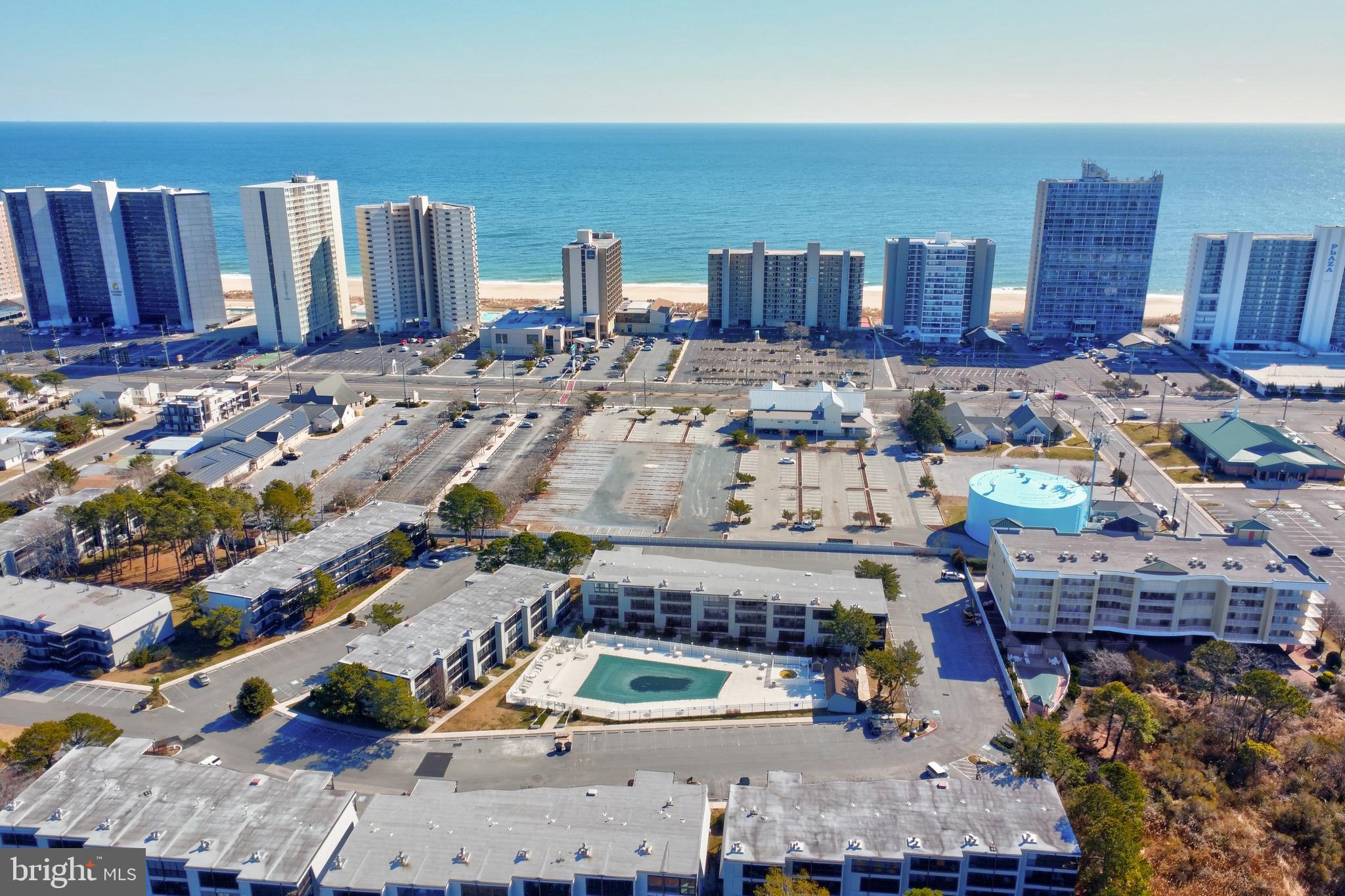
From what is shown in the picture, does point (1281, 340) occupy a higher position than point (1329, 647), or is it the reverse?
point (1281, 340)

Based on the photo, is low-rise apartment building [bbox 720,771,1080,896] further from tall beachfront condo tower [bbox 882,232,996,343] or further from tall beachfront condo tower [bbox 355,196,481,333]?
tall beachfront condo tower [bbox 355,196,481,333]

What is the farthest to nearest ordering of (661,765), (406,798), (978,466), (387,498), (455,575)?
(978,466), (387,498), (455,575), (661,765), (406,798)

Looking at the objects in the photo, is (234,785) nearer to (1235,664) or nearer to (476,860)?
(476,860)

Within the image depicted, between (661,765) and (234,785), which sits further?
(661,765)

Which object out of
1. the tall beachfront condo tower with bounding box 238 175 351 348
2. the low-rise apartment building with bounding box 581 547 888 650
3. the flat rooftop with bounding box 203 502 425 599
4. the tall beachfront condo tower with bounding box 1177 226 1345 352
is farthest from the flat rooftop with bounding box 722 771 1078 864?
the tall beachfront condo tower with bounding box 238 175 351 348

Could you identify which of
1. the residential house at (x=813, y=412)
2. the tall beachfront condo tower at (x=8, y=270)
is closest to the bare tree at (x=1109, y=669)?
the residential house at (x=813, y=412)

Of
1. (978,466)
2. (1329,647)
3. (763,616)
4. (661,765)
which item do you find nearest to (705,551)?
(763,616)

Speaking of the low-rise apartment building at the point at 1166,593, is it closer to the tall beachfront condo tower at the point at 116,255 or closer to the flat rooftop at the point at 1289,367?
the flat rooftop at the point at 1289,367
